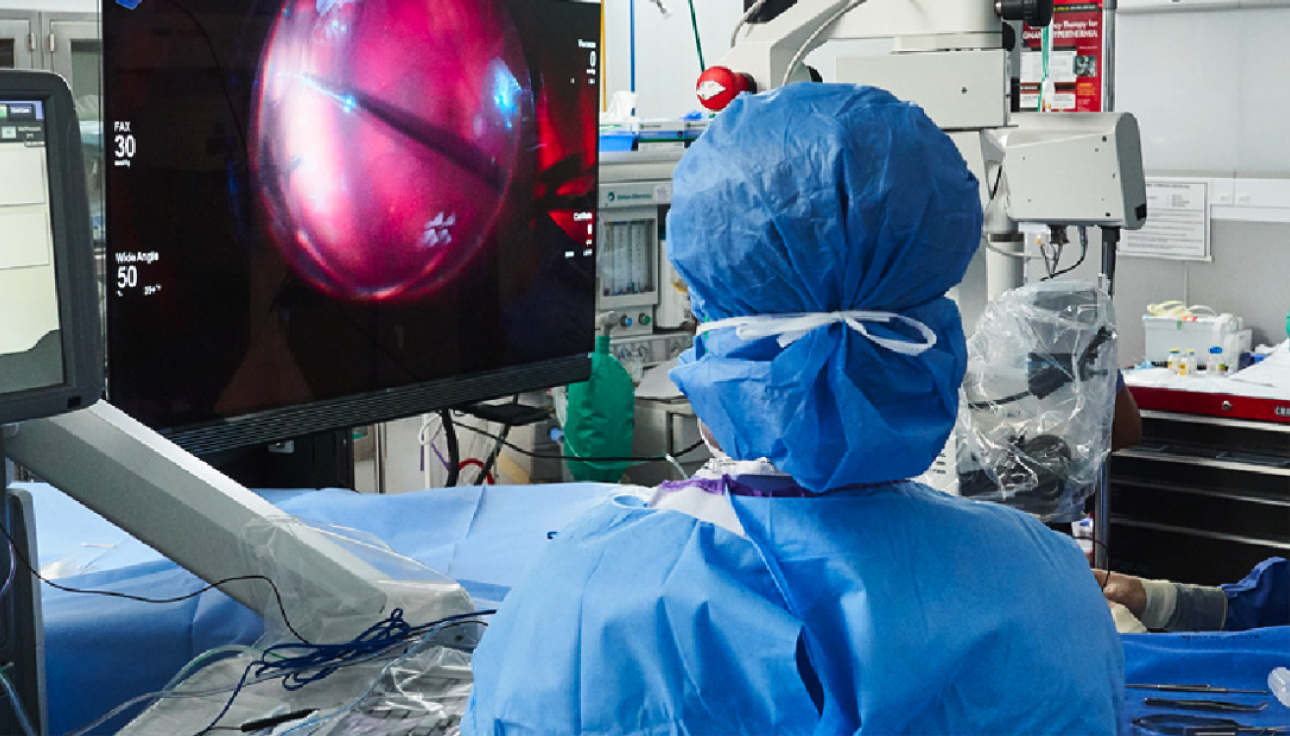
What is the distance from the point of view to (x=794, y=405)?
1.03 meters

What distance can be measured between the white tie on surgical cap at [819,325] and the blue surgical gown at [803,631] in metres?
0.13

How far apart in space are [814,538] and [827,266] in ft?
0.69

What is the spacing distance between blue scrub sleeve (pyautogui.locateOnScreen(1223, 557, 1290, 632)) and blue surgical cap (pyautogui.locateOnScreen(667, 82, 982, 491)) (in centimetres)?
135

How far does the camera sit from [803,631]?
1.02 metres

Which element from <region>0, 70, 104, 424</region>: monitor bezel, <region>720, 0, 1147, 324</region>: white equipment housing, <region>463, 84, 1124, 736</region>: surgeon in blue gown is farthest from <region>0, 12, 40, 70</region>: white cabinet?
<region>463, 84, 1124, 736</region>: surgeon in blue gown

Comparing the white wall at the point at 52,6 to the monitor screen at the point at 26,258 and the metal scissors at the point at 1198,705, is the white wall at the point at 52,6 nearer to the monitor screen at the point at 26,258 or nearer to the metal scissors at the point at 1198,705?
the monitor screen at the point at 26,258

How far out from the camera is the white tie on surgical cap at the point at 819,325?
1.04m

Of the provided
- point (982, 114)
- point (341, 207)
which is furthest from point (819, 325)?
point (982, 114)

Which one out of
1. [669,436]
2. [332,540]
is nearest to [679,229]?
[332,540]

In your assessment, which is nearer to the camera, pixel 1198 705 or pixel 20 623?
pixel 20 623

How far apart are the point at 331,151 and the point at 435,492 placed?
0.68 meters

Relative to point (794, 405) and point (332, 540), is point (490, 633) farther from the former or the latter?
point (332, 540)

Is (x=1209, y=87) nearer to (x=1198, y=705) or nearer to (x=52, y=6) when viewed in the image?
(x=1198, y=705)

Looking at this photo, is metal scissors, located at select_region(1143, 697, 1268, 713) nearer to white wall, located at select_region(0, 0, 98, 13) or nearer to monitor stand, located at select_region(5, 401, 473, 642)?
monitor stand, located at select_region(5, 401, 473, 642)
